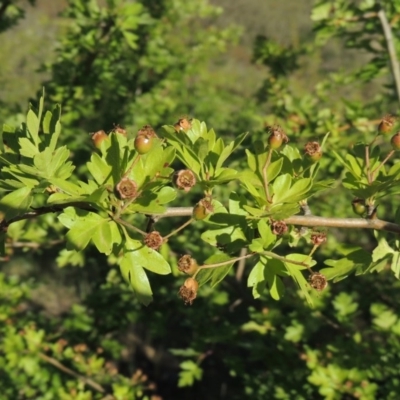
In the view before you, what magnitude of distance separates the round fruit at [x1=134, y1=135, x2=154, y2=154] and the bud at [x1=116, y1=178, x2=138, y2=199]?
56 mm

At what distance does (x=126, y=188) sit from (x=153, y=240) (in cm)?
11

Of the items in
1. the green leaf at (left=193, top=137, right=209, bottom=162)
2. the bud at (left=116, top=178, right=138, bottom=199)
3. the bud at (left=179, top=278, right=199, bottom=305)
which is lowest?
the bud at (left=179, top=278, right=199, bottom=305)

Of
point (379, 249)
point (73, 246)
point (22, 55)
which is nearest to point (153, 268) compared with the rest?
point (73, 246)

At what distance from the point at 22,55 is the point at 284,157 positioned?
9077 millimetres

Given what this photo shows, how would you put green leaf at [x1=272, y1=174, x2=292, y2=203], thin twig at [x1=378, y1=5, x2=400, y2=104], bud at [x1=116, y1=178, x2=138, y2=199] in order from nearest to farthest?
bud at [x1=116, y1=178, x2=138, y2=199], green leaf at [x1=272, y1=174, x2=292, y2=203], thin twig at [x1=378, y1=5, x2=400, y2=104]

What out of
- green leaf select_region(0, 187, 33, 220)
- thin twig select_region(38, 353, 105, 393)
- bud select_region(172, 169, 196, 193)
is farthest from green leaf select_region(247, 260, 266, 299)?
thin twig select_region(38, 353, 105, 393)

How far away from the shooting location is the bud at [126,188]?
3.11 feet

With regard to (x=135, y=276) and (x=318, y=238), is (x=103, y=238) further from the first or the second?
(x=318, y=238)

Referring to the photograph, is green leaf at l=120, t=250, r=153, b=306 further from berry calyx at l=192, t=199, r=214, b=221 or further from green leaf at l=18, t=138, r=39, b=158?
green leaf at l=18, t=138, r=39, b=158

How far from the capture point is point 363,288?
2.95 metres

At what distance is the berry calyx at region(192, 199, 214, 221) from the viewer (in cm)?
101

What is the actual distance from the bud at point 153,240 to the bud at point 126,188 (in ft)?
0.27

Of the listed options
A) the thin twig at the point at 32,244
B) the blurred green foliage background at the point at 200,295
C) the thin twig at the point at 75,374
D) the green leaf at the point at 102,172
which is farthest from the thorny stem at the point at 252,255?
the thin twig at the point at 75,374

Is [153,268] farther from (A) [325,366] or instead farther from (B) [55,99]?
(B) [55,99]
